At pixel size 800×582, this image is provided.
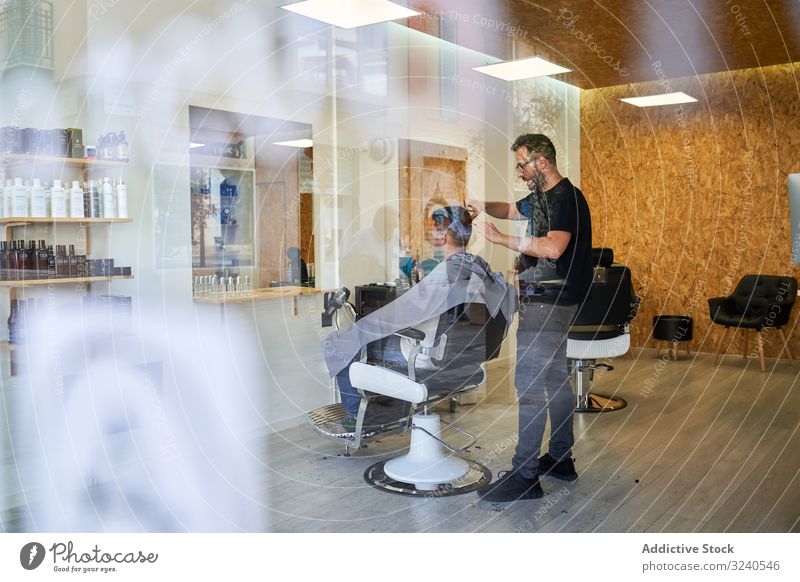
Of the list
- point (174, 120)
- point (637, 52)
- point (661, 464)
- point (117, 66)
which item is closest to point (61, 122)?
point (117, 66)

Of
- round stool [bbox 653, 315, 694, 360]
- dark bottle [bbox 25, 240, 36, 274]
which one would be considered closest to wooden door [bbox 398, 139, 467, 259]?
dark bottle [bbox 25, 240, 36, 274]

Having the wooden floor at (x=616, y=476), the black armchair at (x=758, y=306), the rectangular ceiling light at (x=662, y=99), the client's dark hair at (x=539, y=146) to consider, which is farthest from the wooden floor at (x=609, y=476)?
the rectangular ceiling light at (x=662, y=99)

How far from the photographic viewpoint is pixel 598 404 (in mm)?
3922

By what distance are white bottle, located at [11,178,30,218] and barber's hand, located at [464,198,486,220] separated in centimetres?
176

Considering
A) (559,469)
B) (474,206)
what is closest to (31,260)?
(559,469)

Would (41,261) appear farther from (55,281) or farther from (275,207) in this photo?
(275,207)

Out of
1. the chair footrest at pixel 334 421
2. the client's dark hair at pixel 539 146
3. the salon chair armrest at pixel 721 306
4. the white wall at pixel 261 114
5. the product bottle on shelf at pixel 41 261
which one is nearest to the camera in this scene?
the product bottle on shelf at pixel 41 261

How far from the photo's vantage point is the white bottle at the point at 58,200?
2.32 m

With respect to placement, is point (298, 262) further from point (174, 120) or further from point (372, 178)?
point (174, 120)

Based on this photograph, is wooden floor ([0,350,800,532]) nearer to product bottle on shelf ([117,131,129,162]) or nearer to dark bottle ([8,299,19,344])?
dark bottle ([8,299,19,344])

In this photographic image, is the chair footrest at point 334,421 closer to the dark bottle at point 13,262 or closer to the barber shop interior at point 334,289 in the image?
the barber shop interior at point 334,289

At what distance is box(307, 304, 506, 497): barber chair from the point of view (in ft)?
8.69

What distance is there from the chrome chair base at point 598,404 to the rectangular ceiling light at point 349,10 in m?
2.11

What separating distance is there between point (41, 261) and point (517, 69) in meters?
2.61
